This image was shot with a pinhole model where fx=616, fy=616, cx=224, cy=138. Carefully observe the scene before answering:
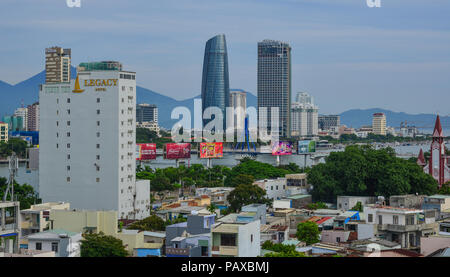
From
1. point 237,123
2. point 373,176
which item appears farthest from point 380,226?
point 237,123

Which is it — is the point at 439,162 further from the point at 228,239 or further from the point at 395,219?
the point at 228,239

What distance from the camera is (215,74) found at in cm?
5106

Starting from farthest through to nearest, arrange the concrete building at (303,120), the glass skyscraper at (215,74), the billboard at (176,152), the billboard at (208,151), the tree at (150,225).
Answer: the concrete building at (303,120) → the glass skyscraper at (215,74) → the billboard at (208,151) → the billboard at (176,152) → the tree at (150,225)

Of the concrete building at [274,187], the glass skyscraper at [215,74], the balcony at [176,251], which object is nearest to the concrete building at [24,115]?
the glass skyscraper at [215,74]

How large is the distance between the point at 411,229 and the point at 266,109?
5134 cm

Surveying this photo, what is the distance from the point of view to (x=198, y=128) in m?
49.4

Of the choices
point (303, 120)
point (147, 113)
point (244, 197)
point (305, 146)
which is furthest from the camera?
point (303, 120)

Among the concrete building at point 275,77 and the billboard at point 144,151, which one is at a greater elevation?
the concrete building at point 275,77

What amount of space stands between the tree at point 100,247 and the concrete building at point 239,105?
48386mm

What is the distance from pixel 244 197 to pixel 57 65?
37.2 metres

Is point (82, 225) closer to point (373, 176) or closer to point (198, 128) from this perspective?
point (373, 176)

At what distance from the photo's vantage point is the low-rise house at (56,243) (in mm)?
5105

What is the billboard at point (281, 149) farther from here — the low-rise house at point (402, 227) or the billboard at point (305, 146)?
the low-rise house at point (402, 227)

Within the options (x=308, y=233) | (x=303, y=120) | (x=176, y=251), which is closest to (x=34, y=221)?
(x=176, y=251)
